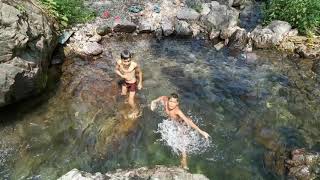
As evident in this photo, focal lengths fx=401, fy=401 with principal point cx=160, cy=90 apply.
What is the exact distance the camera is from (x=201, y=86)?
1244 cm

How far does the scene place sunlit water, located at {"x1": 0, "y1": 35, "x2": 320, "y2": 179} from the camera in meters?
9.28

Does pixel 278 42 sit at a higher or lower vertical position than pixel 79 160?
higher

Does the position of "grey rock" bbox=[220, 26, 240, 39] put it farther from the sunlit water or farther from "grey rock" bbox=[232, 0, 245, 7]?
"grey rock" bbox=[232, 0, 245, 7]

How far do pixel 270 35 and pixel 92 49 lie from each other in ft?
20.9

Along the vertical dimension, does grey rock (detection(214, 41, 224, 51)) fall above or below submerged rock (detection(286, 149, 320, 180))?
above

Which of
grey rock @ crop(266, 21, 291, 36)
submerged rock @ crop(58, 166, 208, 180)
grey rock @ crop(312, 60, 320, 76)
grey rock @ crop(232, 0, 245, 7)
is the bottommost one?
submerged rock @ crop(58, 166, 208, 180)

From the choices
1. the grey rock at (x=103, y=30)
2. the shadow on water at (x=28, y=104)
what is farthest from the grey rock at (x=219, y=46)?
the shadow on water at (x=28, y=104)

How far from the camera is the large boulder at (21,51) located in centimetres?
971

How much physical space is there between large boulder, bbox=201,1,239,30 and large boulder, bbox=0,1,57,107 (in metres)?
6.29

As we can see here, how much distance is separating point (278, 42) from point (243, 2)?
130 inches

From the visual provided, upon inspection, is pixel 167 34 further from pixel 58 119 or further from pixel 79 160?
pixel 79 160

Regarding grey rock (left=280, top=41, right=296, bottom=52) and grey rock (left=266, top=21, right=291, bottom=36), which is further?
grey rock (left=266, top=21, right=291, bottom=36)

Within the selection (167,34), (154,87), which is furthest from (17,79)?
(167,34)

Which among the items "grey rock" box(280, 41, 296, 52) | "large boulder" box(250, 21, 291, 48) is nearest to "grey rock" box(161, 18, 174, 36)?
"large boulder" box(250, 21, 291, 48)
